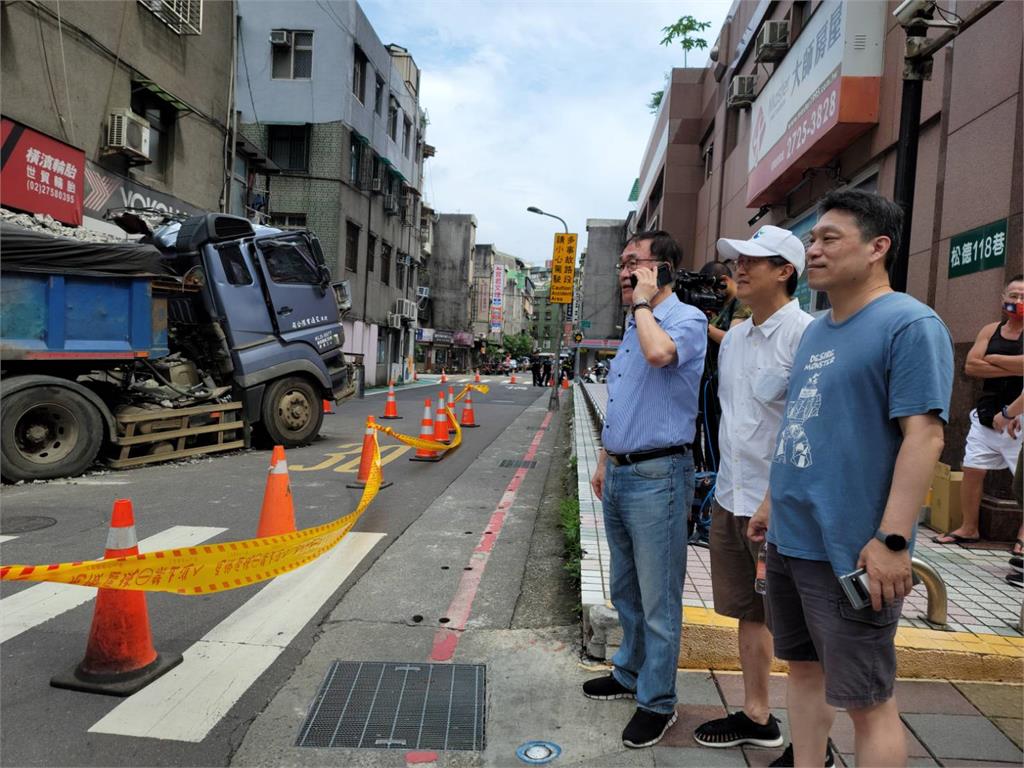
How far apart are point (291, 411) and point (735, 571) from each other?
9.08 m

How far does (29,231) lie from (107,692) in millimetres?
6354

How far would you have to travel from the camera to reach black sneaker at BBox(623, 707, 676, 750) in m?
2.76

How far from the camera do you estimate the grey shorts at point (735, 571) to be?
2777 millimetres

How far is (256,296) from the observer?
33.3 ft

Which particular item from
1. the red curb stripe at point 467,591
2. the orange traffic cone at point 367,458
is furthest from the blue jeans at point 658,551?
the orange traffic cone at point 367,458

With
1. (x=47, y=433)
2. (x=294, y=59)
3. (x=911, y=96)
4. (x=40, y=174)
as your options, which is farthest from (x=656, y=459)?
(x=294, y=59)

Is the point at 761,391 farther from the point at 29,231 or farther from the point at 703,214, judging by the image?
the point at 703,214

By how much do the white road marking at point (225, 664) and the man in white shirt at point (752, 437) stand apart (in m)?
2.10

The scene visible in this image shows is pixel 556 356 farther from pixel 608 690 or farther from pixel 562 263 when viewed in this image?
pixel 608 690

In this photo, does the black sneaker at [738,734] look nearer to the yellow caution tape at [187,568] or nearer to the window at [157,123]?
the yellow caution tape at [187,568]

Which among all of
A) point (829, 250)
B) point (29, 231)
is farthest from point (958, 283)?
point (29, 231)

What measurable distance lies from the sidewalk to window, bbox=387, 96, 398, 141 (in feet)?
105

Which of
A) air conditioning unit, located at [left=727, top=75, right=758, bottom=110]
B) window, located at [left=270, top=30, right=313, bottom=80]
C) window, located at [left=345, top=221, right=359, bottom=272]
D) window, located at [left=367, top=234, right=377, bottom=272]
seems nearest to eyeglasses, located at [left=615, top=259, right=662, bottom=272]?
air conditioning unit, located at [left=727, top=75, right=758, bottom=110]

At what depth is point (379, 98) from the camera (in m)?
31.3
